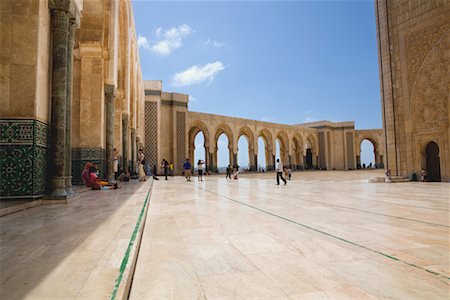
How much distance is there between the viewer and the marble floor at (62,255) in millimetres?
1097

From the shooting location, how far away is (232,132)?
22.2 metres

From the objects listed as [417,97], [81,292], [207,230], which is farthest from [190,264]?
[417,97]

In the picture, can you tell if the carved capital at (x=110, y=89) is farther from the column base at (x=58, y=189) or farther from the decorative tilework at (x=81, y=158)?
the column base at (x=58, y=189)

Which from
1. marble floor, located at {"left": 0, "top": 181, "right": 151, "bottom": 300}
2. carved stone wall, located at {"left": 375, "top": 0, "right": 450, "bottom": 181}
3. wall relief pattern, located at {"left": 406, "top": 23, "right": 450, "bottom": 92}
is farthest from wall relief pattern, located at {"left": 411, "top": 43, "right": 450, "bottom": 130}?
marble floor, located at {"left": 0, "top": 181, "right": 151, "bottom": 300}

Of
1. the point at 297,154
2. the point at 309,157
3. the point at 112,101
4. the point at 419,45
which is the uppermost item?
the point at 419,45

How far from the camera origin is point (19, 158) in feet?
11.5

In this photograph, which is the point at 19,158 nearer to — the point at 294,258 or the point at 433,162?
the point at 294,258

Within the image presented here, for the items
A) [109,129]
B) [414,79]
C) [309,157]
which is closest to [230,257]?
[109,129]

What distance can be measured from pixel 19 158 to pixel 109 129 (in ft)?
14.1

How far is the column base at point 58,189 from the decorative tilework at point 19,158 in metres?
0.21

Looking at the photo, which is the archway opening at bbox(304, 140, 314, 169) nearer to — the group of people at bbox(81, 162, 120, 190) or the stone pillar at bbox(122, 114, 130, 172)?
the stone pillar at bbox(122, 114, 130, 172)

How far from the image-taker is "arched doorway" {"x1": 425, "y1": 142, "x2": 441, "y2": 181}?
10.1 metres

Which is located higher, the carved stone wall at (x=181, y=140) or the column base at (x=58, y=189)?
the carved stone wall at (x=181, y=140)

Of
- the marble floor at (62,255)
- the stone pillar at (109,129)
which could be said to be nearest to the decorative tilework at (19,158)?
the marble floor at (62,255)
